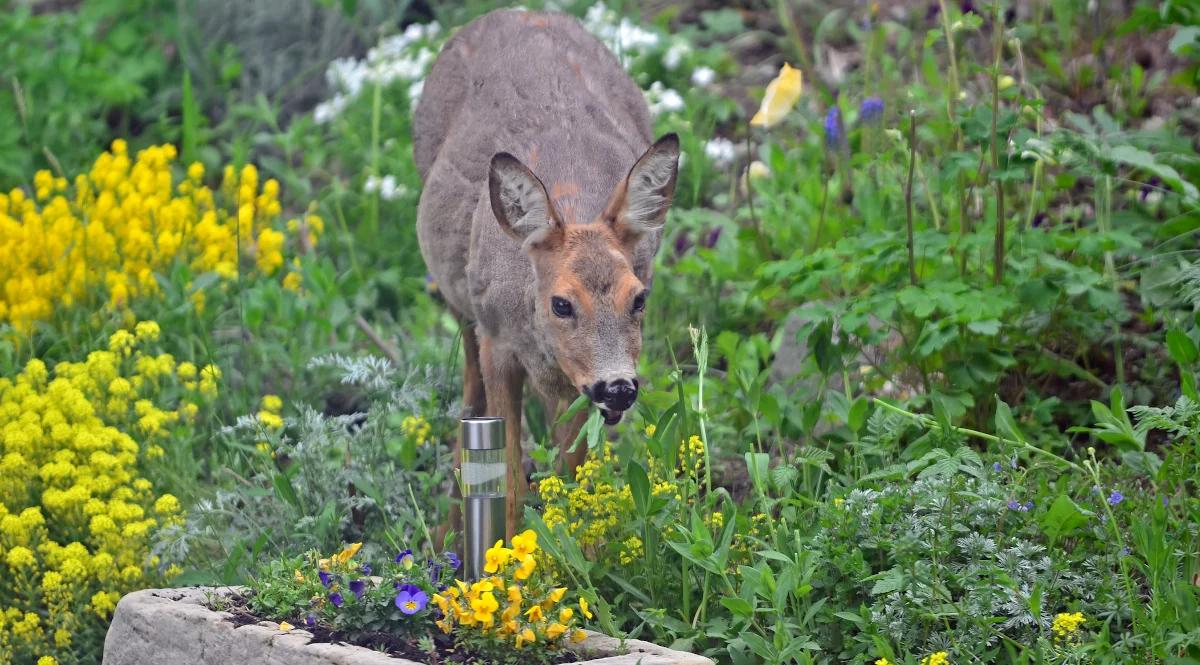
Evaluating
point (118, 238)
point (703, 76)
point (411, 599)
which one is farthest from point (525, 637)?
point (703, 76)

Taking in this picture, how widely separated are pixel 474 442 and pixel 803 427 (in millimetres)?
1185

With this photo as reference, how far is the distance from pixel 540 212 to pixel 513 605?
1.23m

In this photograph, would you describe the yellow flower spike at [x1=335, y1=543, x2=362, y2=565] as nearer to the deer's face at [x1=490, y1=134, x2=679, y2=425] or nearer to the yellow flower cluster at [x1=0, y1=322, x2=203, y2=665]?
the deer's face at [x1=490, y1=134, x2=679, y2=425]

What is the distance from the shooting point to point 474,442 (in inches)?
158

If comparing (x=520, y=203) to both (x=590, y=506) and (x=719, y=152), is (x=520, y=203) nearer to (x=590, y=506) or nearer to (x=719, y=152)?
(x=590, y=506)

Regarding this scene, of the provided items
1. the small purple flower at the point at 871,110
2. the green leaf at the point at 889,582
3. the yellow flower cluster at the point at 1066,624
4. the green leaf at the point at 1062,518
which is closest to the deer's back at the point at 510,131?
the small purple flower at the point at 871,110

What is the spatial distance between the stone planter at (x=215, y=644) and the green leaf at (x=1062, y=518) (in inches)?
40.3

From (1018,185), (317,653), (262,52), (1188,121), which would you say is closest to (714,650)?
(317,653)

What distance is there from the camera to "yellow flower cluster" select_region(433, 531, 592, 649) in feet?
11.7

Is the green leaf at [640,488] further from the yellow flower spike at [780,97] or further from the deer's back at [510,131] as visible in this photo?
the yellow flower spike at [780,97]

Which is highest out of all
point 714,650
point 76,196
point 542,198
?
point 542,198

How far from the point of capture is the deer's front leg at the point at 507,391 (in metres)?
4.69

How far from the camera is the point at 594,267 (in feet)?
13.8

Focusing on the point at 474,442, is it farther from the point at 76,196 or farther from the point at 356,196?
the point at 356,196
